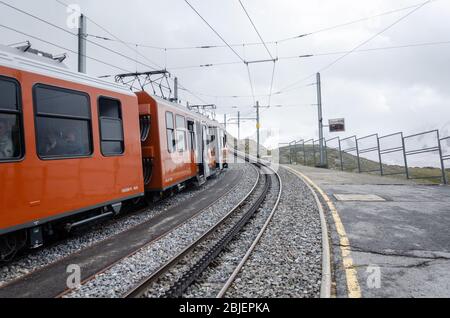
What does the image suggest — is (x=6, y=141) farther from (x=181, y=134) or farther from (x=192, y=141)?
(x=192, y=141)

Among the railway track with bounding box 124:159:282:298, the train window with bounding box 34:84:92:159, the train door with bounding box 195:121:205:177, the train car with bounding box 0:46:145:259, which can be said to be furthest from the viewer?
the train door with bounding box 195:121:205:177

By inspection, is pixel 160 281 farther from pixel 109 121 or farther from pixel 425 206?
pixel 425 206

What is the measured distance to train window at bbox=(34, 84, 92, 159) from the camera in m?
5.29

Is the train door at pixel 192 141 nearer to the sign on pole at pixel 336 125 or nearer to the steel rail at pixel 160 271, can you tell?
the steel rail at pixel 160 271

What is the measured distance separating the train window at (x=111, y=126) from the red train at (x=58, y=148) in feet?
0.07

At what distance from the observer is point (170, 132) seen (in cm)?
1010

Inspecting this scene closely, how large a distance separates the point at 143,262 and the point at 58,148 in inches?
94.9

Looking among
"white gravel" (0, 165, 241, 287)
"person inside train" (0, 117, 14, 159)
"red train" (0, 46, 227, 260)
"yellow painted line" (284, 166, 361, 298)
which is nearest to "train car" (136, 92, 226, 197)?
"red train" (0, 46, 227, 260)

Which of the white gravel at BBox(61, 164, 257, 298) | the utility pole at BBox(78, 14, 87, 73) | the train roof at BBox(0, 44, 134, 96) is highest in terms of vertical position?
the utility pole at BBox(78, 14, 87, 73)

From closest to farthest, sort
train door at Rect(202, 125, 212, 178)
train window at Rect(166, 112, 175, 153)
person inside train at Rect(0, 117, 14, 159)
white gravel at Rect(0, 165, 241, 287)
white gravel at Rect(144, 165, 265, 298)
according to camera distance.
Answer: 1. white gravel at Rect(144, 165, 265, 298)
2. person inside train at Rect(0, 117, 14, 159)
3. white gravel at Rect(0, 165, 241, 287)
4. train window at Rect(166, 112, 175, 153)
5. train door at Rect(202, 125, 212, 178)

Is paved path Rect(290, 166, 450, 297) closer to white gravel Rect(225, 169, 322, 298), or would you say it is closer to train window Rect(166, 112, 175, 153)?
white gravel Rect(225, 169, 322, 298)

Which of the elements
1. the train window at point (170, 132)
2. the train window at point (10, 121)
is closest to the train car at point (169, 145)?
the train window at point (170, 132)

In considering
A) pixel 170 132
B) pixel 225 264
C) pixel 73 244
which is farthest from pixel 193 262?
pixel 170 132
